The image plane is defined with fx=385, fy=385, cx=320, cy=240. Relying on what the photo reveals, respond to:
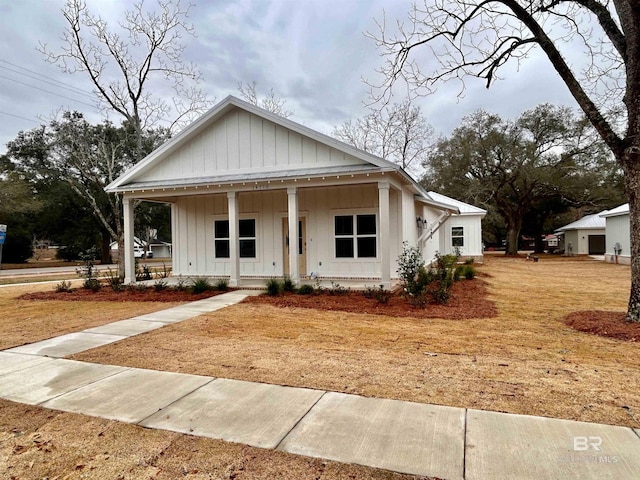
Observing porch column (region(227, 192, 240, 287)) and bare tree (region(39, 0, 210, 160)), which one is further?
bare tree (region(39, 0, 210, 160))

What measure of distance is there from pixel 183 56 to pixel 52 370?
1636cm

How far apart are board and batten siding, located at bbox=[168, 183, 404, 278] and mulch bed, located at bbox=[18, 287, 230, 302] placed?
8.62 feet

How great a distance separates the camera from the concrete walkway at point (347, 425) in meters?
2.61

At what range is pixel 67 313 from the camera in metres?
8.75

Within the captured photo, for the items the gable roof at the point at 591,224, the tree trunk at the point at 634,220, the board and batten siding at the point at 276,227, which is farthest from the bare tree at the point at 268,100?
the gable roof at the point at 591,224

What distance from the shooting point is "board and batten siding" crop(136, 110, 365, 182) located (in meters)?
11.4

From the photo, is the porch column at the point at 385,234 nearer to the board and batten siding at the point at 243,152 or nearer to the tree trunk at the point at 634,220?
the board and batten siding at the point at 243,152

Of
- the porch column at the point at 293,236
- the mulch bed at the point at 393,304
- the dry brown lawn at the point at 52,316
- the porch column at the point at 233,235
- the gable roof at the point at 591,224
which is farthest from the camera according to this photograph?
the gable roof at the point at 591,224

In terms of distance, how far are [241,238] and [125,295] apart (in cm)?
421

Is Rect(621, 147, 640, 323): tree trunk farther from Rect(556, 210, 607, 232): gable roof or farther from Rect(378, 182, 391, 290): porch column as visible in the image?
Rect(556, 210, 607, 232): gable roof

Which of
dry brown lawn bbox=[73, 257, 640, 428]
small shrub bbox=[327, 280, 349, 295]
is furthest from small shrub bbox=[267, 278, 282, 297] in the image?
dry brown lawn bbox=[73, 257, 640, 428]

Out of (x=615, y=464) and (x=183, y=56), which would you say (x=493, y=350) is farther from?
(x=183, y=56)

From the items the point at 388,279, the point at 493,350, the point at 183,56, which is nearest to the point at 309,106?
the point at 183,56

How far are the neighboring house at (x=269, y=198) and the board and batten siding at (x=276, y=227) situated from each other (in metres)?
0.03
